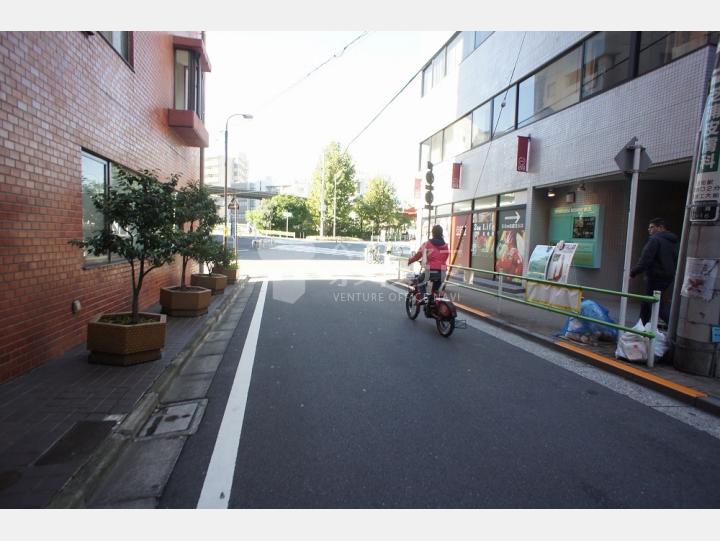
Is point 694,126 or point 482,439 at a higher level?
point 694,126

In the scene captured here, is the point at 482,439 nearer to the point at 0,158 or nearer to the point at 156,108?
the point at 0,158

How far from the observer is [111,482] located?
3.01 meters

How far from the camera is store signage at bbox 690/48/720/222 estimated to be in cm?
505

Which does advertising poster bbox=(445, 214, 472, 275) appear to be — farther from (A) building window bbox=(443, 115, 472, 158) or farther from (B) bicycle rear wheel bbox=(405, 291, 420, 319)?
(B) bicycle rear wheel bbox=(405, 291, 420, 319)

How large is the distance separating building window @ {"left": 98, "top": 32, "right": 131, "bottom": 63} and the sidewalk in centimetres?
500

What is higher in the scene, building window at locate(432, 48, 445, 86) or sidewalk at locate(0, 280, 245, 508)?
building window at locate(432, 48, 445, 86)

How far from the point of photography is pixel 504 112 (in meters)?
14.6

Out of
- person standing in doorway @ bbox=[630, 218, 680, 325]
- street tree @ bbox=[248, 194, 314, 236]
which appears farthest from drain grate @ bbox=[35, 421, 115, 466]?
street tree @ bbox=[248, 194, 314, 236]

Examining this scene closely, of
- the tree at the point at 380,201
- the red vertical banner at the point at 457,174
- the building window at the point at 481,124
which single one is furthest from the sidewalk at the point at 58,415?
the tree at the point at 380,201

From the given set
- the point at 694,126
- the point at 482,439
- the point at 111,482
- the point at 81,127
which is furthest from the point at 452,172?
the point at 111,482

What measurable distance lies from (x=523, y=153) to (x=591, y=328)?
728cm

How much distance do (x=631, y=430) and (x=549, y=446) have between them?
0.96 meters

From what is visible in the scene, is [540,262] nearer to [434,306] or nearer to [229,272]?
[434,306]

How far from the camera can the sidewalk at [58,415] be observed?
2.78m
